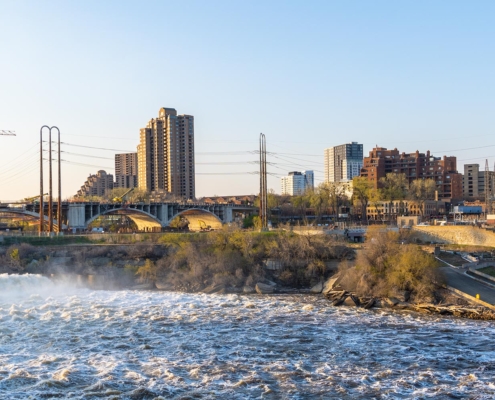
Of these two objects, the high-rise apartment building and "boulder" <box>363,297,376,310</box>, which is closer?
"boulder" <box>363,297,376,310</box>

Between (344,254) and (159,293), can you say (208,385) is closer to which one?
(159,293)

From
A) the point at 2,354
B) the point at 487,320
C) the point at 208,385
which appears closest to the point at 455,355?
the point at 487,320

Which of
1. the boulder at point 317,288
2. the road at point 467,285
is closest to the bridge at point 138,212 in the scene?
the boulder at point 317,288

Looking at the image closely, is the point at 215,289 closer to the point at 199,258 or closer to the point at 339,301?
the point at 199,258

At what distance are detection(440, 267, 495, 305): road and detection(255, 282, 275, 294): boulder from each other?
538 inches

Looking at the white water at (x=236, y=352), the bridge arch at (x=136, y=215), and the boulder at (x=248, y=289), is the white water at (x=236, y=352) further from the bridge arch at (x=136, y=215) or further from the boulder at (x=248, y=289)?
the bridge arch at (x=136, y=215)

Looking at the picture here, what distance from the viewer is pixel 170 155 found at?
187500mm

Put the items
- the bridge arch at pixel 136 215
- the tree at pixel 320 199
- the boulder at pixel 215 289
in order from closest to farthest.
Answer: the boulder at pixel 215 289, the bridge arch at pixel 136 215, the tree at pixel 320 199

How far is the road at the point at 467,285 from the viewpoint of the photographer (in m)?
34.1

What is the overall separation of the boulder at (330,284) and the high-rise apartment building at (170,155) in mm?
146915

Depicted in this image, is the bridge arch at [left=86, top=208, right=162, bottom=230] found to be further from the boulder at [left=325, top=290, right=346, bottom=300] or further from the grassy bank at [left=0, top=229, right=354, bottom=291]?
the boulder at [left=325, top=290, right=346, bottom=300]

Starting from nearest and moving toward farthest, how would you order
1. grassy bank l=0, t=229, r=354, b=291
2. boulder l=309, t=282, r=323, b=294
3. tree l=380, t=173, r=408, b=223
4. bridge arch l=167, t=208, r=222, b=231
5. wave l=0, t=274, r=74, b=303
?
wave l=0, t=274, r=74, b=303 → boulder l=309, t=282, r=323, b=294 → grassy bank l=0, t=229, r=354, b=291 → bridge arch l=167, t=208, r=222, b=231 → tree l=380, t=173, r=408, b=223

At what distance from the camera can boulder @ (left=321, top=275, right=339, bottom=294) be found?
133 feet

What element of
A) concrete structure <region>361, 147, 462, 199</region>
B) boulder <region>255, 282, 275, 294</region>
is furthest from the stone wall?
concrete structure <region>361, 147, 462, 199</region>
